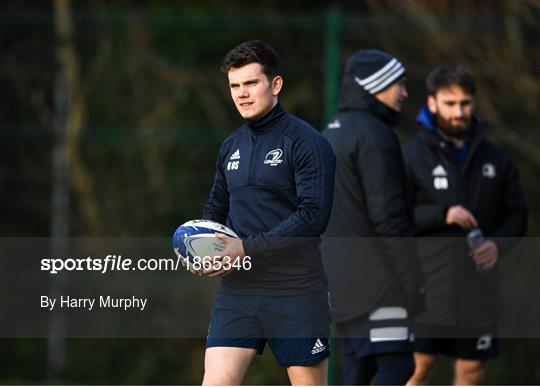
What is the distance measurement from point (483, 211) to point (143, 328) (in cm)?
307

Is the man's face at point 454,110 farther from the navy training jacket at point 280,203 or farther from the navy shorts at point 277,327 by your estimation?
the navy shorts at point 277,327

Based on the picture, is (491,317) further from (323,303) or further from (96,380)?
(96,380)

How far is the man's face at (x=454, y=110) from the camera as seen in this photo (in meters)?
6.47

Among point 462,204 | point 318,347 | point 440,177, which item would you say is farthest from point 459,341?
point 318,347

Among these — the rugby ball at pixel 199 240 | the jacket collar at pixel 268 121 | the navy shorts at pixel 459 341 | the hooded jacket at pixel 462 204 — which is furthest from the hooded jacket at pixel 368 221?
the rugby ball at pixel 199 240

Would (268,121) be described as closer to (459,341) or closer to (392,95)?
(392,95)

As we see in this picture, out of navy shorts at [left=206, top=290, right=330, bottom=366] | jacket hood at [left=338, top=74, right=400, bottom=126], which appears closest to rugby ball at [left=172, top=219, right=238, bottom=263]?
navy shorts at [left=206, top=290, right=330, bottom=366]

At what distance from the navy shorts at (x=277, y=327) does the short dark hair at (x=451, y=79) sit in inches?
88.0

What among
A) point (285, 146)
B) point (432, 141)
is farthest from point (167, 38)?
point (285, 146)

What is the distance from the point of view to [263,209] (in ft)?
15.4

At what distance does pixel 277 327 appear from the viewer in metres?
4.64

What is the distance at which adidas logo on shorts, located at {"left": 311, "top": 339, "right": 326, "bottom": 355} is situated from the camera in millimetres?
4652

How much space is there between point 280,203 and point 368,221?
44.4 inches

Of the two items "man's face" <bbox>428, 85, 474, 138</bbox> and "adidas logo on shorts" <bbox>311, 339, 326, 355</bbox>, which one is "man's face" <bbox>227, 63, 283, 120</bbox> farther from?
"man's face" <bbox>428, 85, 474, 138</bbox>
